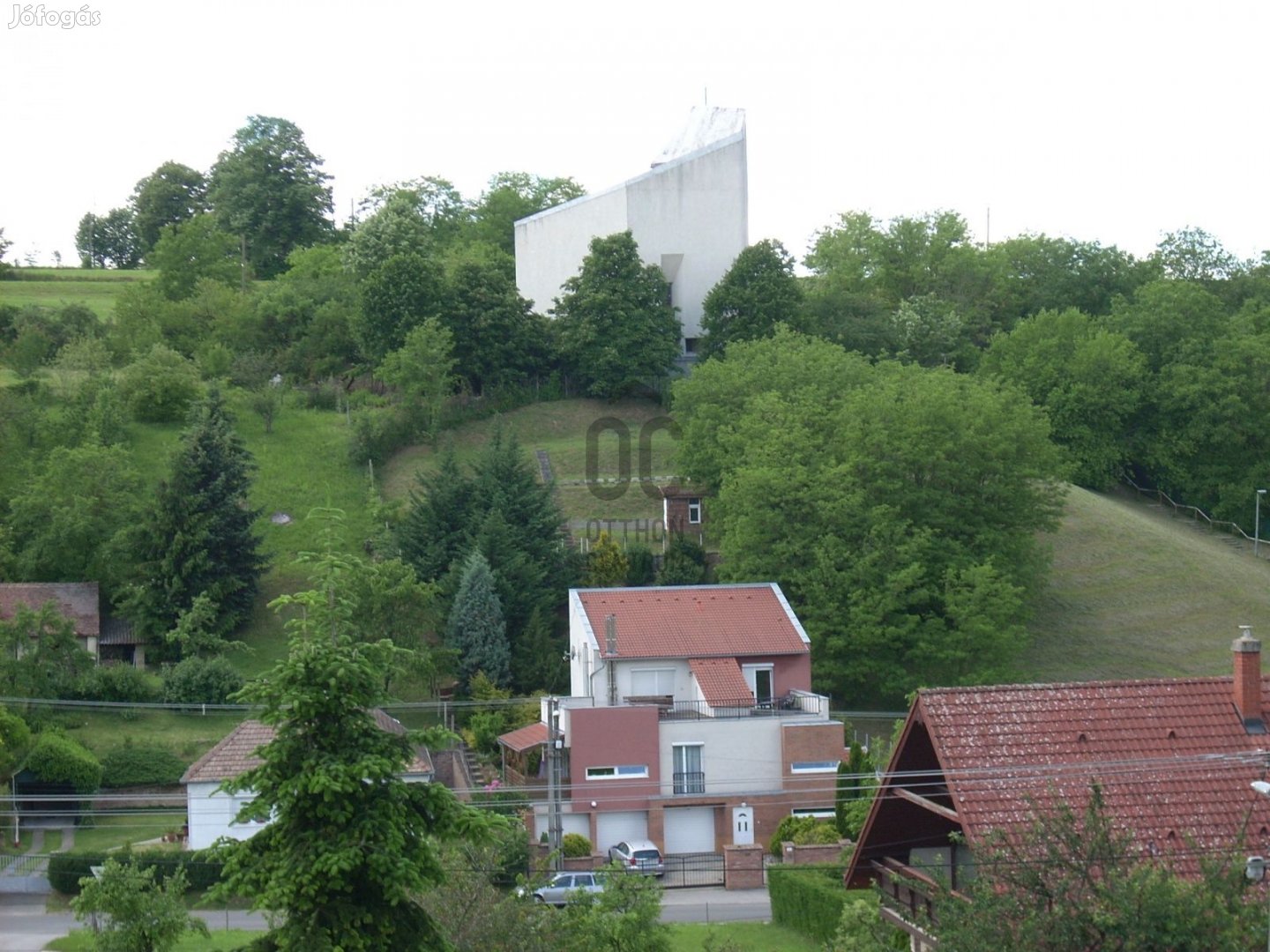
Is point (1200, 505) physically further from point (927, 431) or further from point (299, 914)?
point (299, 914)

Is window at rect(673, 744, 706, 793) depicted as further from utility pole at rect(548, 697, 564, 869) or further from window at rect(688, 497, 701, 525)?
window at rect(688, 497, 701, 525)

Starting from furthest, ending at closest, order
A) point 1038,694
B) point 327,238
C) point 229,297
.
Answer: point 327,238
point 229,297
point 1038,694

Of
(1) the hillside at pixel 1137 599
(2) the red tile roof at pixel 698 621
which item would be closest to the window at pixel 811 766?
(2) the red tile roof at pixel 698 621

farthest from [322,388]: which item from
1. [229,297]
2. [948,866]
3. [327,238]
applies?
[948,866]

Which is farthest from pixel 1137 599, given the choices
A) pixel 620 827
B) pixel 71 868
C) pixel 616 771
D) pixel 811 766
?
pixel 71 868

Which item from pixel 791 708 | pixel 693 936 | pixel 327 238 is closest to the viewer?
pixel 693 936

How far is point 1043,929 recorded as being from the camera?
1350 centimetres

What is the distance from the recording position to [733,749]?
3794cm

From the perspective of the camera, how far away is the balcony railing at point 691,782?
37.3m

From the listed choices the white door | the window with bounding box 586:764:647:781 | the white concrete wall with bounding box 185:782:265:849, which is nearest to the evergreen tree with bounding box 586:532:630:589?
the window with bounding box 586:764:647:781

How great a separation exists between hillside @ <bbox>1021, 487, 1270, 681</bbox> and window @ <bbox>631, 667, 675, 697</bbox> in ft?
41.5

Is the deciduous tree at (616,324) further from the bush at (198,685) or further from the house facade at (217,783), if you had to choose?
the house facade at (217,783)

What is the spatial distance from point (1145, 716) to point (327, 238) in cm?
7674

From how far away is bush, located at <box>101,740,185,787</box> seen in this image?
126 feet
